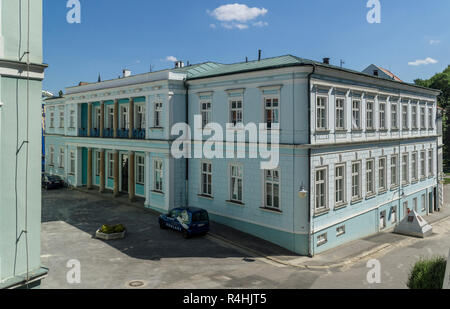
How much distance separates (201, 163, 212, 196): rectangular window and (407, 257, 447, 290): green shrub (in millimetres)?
13518

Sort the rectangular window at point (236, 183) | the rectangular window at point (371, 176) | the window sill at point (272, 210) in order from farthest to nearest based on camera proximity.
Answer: the rectangular window at point (371, 176) → the rectangular window at point (236, 183) → the window sill at point (272, 210)

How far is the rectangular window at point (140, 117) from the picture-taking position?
28000mm

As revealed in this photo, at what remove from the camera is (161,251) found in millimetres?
18281

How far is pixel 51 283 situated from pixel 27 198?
266 inches

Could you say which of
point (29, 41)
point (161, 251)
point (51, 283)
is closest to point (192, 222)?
point (161, 251)

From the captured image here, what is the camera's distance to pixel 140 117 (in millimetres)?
28438

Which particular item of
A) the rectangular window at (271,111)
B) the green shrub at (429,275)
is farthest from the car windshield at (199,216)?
the green shrub at (429,275)

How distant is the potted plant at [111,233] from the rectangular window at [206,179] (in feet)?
18.9

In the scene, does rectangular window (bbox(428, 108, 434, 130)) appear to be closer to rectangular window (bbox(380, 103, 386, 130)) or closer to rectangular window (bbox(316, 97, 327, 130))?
rectangular window (bbox(380, 103, 386, 130))

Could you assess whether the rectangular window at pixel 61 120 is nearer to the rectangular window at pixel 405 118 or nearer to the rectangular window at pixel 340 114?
the rectangular window at pixel 340 114

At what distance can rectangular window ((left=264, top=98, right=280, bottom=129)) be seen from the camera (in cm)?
1984

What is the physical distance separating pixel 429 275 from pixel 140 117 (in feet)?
71.7
